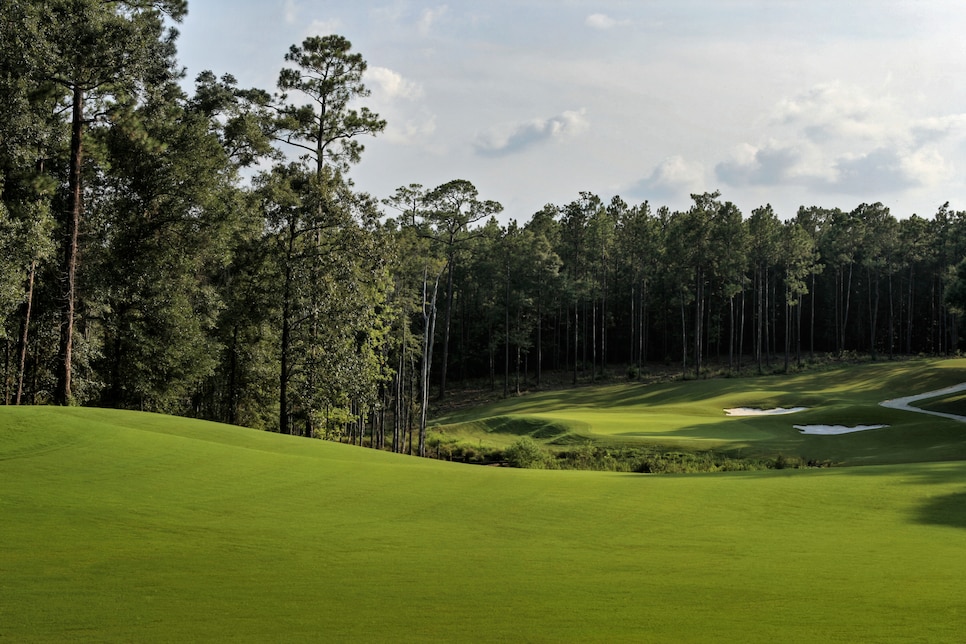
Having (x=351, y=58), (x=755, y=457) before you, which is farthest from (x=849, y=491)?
(x=351, y=58)

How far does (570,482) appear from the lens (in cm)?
1466

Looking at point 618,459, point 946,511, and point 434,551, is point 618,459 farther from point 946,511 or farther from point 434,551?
Answer: point 434,551

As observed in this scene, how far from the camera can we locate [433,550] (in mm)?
9227

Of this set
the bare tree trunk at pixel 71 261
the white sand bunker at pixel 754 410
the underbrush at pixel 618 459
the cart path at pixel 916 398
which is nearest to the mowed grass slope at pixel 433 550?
the bare tree trunk at pixel 71 261

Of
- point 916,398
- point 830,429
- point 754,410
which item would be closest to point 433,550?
point 830,429

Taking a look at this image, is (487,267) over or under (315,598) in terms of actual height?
over

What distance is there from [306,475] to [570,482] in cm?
506

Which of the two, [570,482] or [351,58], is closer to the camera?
[570,482]

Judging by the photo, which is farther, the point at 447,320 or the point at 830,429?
the point at 447,320

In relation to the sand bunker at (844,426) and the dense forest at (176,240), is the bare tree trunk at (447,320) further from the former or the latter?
the sand bunker at (844,426)

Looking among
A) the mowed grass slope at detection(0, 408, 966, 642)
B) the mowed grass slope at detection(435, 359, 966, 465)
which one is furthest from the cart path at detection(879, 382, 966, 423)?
the mowed grass slope at detection(0, 408, 966, 642)

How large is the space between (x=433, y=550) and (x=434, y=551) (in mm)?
57

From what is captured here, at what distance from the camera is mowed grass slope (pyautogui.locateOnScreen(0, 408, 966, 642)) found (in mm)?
6684

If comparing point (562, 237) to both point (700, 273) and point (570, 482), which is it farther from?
point (570, 482)
